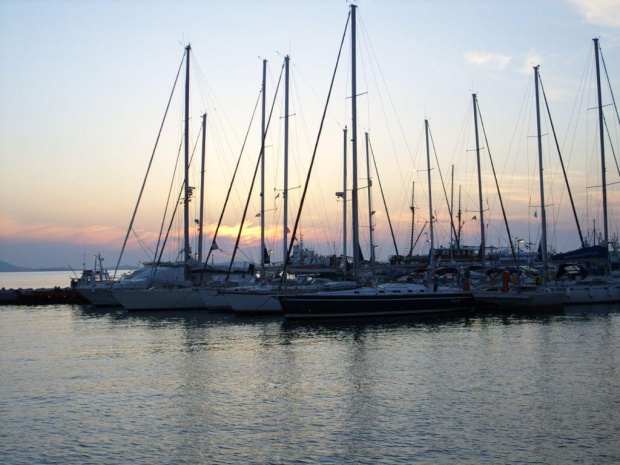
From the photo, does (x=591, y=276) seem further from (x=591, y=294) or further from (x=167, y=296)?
(x=167, y=296)

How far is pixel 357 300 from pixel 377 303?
4.45 feet

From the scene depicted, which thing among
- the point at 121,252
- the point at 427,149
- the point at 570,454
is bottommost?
the point at 570,454

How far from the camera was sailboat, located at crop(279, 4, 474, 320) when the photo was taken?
3891 centimetres

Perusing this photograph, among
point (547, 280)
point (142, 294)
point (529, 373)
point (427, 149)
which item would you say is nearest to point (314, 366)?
point (529, 373)

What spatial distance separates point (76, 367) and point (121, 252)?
2877 cm

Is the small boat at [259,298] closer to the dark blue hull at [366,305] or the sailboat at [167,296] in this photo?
the dark blue hull at [366,305]

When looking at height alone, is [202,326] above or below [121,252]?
below

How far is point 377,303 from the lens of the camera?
39.9 metres

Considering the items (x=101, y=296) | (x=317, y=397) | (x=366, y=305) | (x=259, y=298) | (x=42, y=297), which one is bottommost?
(x=317, y=397)

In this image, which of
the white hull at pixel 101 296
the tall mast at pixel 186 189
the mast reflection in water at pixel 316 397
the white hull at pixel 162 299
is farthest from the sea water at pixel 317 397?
the white hull at pixel 101 296

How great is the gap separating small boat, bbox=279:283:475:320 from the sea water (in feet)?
13.5

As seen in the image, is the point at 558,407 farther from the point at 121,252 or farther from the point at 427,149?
the point at 427,149

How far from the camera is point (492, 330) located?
3547 centimetres

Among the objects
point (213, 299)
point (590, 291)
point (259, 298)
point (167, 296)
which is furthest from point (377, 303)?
point (590, 291)
